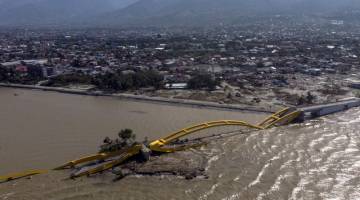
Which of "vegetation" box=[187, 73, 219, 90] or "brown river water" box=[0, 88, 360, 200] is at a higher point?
"vegetation" box=[187, 73, 219, 90]

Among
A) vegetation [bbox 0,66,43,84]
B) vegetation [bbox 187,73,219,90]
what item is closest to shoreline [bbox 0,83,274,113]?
vegetation [bbox 0,66,43,84]

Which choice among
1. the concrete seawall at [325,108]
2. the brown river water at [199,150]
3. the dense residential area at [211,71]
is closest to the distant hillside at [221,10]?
the dense residential area at [211,71]

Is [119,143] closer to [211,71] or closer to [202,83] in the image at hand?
[202,83]

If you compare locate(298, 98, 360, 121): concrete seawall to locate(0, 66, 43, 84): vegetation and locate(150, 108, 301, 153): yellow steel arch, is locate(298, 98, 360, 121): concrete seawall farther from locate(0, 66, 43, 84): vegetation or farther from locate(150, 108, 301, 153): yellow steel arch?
locate(0, 66, 43, 84): vegetation

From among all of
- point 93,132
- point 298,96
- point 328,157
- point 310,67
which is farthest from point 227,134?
point 310,67

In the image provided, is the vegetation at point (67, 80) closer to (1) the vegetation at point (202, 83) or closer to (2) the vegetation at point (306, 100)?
(1) the vegetation at point (202, 83)

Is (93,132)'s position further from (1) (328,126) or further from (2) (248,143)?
(1) (328,126)

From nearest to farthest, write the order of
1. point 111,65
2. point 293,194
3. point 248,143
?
point 293,194 → point 248,143 → point 111,65

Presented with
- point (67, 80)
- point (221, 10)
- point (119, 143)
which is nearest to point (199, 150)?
point (119, 143)

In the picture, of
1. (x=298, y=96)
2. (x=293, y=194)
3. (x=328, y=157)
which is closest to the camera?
(x=293, y=194)
